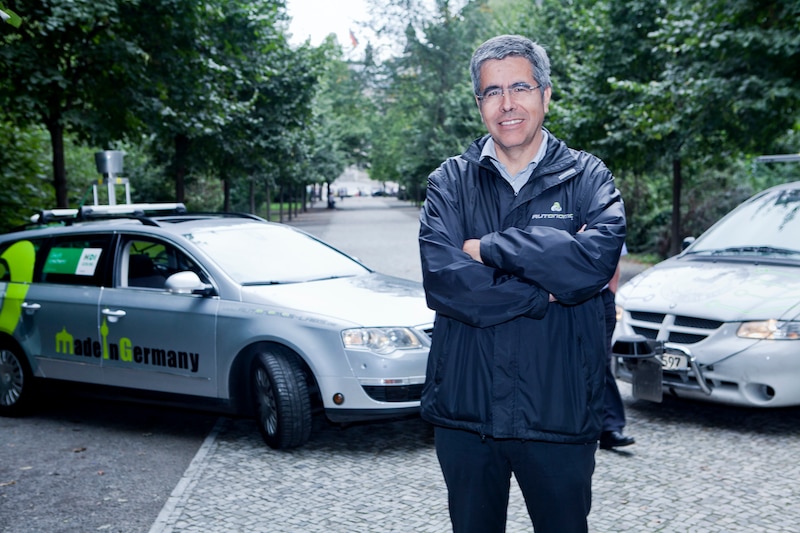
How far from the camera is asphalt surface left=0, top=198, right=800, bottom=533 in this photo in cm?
456

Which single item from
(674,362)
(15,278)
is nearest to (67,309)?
(15,278)

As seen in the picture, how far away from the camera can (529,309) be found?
2.52 m

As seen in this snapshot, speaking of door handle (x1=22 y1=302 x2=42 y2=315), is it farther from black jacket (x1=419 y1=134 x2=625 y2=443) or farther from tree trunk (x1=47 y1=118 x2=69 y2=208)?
tree trunk (x1=47 y1=118 x2=69 y2=208)

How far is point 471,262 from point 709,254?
5123 millimetres

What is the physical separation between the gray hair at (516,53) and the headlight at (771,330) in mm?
3866

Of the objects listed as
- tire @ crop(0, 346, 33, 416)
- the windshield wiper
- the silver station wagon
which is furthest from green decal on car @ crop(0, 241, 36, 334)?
the windshield wiper

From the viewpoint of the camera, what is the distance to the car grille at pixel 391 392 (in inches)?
221

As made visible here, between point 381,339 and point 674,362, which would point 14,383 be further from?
point 674,362

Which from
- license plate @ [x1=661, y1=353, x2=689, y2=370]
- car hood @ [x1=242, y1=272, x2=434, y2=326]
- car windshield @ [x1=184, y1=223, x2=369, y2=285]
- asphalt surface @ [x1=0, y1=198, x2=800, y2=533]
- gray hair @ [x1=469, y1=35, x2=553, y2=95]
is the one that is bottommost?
asphalt surface @ [x1=0, y1=198, x2=800, y2=533]

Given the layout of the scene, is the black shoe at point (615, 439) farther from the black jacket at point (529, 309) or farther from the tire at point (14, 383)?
the tire at point (14, 383)

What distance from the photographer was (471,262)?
265 cm

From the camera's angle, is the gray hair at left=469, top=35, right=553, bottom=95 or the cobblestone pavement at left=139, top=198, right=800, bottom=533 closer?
the gray hair at left=469, top=35, right=553, bottom=95

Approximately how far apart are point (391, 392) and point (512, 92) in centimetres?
325

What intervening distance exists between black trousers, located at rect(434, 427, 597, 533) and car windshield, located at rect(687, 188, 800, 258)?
4.84 m
